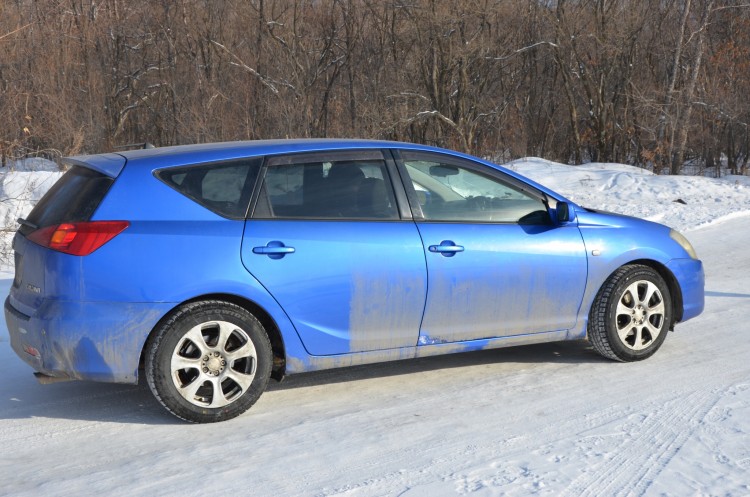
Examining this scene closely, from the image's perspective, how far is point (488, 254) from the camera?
5570mm

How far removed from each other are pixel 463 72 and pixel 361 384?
51.9ft

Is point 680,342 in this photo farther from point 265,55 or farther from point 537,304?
point 265,55

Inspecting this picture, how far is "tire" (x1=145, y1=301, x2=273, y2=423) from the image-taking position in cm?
484

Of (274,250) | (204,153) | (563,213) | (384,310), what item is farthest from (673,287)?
(204,153)

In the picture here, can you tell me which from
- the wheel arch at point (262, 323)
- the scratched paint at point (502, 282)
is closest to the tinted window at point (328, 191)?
the scratched paint at point (502, 282)

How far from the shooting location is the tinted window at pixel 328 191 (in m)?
5.21

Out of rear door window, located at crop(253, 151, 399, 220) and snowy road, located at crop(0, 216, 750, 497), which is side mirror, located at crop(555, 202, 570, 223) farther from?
rear door window, located at crop(253, 151, 399, 220)

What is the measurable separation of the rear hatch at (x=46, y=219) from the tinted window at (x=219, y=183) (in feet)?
1.22

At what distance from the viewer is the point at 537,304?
577 cm

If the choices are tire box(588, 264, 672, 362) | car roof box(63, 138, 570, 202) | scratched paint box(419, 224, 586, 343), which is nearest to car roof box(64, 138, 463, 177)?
car roof box(63, 138, 570, 202)

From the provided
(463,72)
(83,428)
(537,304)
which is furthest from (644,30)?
(83,428)

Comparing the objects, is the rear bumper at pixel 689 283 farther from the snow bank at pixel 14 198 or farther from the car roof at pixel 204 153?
the snow bank at pixel 14 198

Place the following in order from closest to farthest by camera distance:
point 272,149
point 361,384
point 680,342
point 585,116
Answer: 1. point 272,149
2. point 361,384
3. point 680,342
4. point 585,116

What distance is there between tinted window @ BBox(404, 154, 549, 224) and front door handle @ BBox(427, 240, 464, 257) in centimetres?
18
